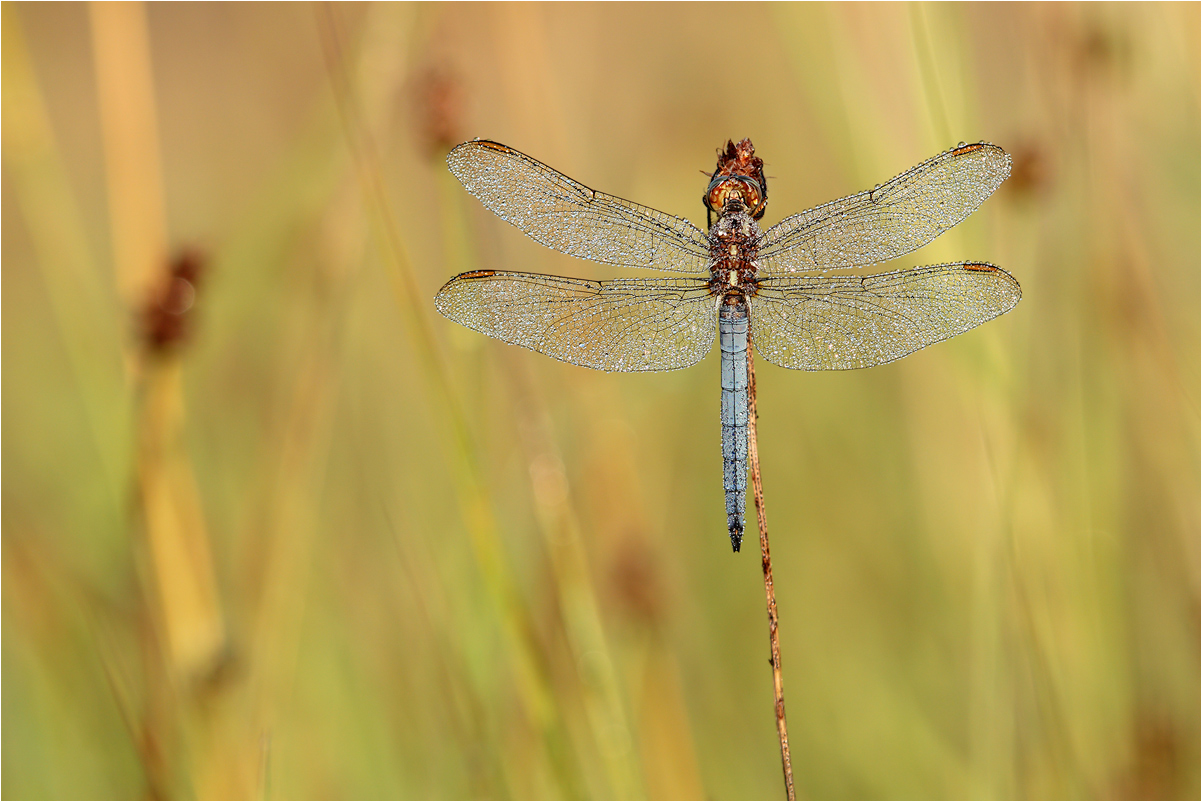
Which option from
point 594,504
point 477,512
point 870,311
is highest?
point 870,311

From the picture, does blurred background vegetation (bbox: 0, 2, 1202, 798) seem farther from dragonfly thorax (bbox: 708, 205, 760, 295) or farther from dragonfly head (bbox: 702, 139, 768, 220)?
dragonfly head (bbox: 702, 139, 768, 220)

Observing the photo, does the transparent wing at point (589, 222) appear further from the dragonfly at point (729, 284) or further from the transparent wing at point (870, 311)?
the transparent wing at point (870, 311)

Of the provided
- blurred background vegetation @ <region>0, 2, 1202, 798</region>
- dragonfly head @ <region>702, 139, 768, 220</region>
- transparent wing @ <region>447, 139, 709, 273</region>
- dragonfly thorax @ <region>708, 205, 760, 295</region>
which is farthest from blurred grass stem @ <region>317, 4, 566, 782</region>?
dragonfly thorax @ <region>708, 205, 760, 295</region>

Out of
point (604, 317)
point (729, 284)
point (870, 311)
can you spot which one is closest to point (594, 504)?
point (604, 317)

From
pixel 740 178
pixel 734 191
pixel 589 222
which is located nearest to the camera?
pixel 740 178

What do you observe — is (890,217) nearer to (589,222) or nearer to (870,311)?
(870,311)

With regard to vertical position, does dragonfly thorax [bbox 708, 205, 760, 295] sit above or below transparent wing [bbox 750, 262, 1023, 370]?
above

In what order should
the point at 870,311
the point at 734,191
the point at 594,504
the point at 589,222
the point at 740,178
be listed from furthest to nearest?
the point at 594,504
the point at 589,222
the point at 870,311
the point at 734,191
the point at 740,178

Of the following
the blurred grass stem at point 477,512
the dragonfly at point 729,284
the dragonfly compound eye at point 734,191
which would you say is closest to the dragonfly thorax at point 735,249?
the dragonfly at point 729,284
